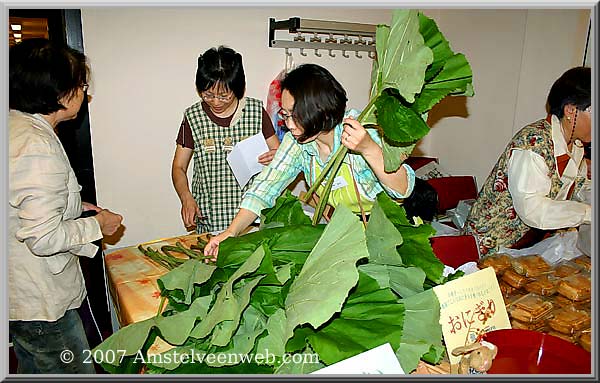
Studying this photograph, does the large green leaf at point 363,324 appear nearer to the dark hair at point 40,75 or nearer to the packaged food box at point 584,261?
the packaged food box at point 584,261

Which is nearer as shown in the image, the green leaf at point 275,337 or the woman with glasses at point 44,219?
the green leaf at point 275,337

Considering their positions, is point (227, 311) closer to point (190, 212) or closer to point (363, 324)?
point (363, 324)

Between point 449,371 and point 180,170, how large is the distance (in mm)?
1437

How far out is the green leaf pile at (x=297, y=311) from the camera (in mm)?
624

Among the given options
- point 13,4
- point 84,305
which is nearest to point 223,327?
point 13,4

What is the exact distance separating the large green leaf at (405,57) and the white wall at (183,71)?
1.34 metres

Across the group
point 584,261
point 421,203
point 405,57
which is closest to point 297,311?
point 405,57

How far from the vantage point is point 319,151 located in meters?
1.31

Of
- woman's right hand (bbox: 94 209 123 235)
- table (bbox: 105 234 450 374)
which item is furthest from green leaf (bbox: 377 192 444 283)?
woman's right hand (bbox: 94 209 123 235)

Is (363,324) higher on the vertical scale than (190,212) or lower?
higher

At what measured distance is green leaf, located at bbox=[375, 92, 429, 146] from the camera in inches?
32.9

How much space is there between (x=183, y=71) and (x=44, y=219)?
126 centimetres

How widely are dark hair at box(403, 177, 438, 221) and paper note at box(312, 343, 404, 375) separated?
1.41 metres

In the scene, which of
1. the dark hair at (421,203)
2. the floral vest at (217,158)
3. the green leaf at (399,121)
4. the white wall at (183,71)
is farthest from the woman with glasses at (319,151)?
the white wall at (183,71)
